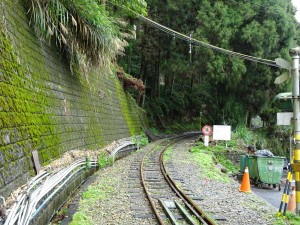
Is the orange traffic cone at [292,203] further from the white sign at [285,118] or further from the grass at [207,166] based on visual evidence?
the grass at [207,166]

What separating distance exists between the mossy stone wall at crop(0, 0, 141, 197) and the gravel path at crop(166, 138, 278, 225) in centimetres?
364

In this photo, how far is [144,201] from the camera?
7695mm

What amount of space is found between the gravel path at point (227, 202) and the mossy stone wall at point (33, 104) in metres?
3.64

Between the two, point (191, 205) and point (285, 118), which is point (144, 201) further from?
point (285, 118)

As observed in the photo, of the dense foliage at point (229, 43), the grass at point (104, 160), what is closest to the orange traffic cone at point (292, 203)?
the grass at point (104, 160)

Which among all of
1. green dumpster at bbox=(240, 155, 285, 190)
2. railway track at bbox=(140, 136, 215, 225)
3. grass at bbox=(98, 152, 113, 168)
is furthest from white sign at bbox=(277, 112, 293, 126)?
grass at bbox=(98, 152, 113, 168)

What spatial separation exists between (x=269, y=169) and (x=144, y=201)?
5.64m

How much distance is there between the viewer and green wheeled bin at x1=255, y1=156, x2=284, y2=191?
11.5 metres

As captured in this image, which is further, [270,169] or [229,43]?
[229,43]

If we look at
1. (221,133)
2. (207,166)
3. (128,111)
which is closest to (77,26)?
(207,166)

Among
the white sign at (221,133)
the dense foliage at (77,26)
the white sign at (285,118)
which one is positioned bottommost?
the white sign at (221,133)

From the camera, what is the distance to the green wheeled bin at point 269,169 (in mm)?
11459

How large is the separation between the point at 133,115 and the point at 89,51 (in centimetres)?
1427

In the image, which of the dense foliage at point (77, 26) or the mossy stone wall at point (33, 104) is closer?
the mossy stone wall at point (33, 104)
